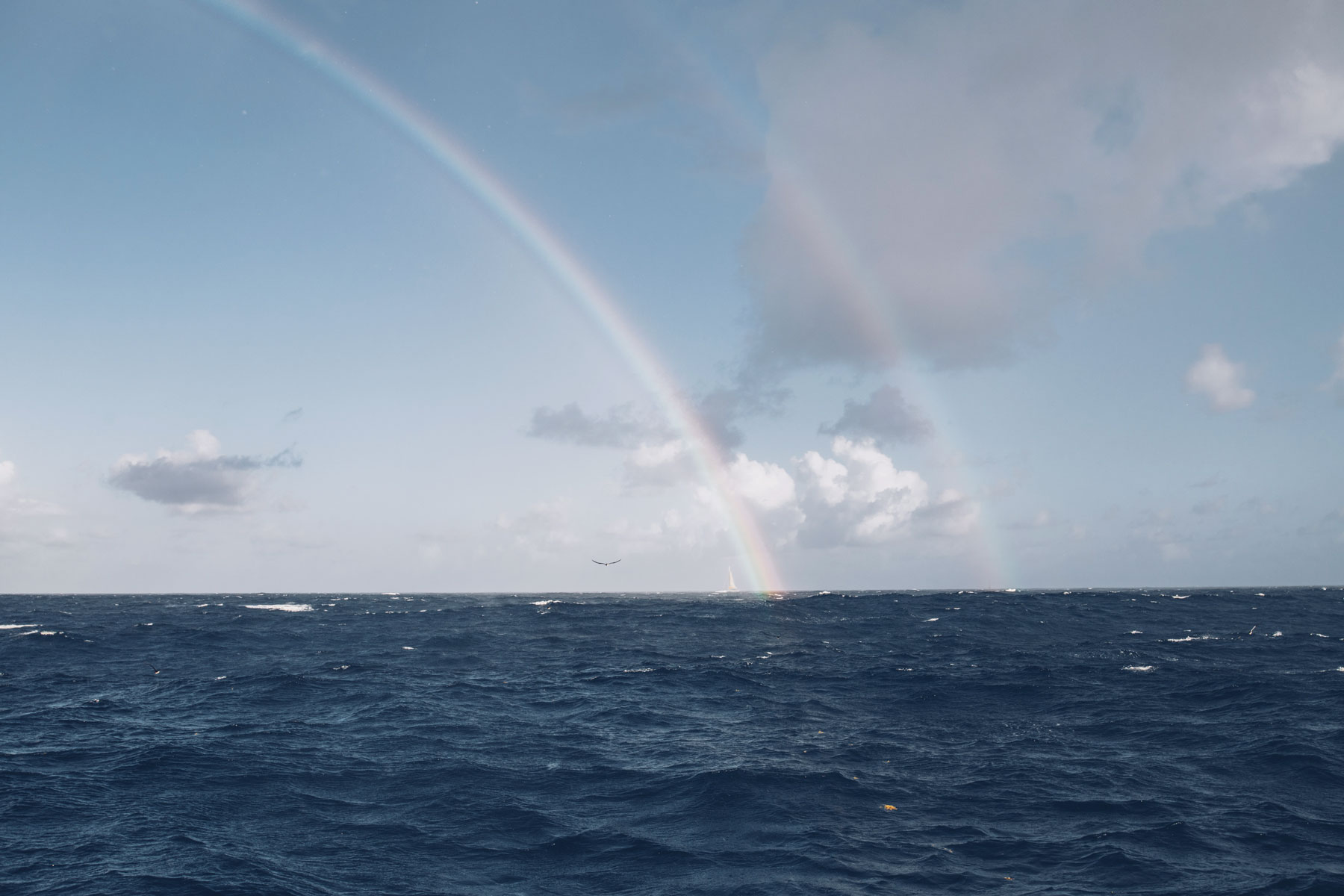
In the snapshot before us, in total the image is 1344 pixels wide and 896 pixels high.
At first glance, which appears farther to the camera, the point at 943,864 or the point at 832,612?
the point at 832,612

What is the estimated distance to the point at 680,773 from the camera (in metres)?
28.8

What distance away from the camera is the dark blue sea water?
64.2 ft

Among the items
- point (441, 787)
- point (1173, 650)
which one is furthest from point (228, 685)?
point (1173, 650)

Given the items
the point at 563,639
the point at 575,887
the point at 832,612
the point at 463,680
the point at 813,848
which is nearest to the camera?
the point at 575,887

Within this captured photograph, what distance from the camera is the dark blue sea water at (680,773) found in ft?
64.2

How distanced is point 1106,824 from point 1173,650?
43990mm

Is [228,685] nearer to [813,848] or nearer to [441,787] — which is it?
[441,787]

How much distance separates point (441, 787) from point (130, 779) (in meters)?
11.0

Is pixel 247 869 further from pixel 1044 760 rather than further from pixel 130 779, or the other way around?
pixel 1044 760

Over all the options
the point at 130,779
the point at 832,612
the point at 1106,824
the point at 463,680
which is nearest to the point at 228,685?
the point at 463,680

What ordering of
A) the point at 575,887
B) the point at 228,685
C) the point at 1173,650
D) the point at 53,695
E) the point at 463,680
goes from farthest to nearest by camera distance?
the point at 1173,650
the point at 463,680
the point at 228,685
the point at 53,695
the point at 575,887

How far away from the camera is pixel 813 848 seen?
21281mm

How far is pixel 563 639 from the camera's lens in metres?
76.6

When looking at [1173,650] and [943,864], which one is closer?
[943,864]
